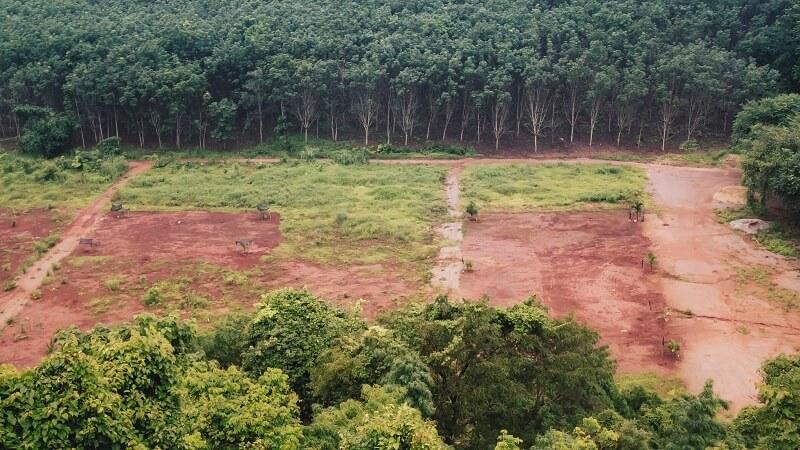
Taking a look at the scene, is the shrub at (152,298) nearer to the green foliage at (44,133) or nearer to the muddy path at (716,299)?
the muddy path at (716,299)

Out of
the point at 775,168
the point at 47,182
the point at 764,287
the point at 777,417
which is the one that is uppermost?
the point at 775,168

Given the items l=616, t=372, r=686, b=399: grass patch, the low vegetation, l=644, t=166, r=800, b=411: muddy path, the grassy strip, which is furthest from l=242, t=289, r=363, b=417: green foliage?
the grassy strip

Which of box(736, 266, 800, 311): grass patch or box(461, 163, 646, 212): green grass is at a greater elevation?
box(461, 163, 646, 212): green grass

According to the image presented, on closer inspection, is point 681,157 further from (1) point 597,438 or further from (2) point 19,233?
(2) point 19,233

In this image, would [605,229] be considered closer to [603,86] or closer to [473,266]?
[473,266]

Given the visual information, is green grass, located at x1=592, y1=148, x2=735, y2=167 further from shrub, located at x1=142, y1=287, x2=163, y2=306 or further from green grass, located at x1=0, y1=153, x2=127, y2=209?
green grass, located at x1=0, y1=153, x2=127, y2=209

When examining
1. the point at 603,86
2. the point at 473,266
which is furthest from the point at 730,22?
the point at 473,266

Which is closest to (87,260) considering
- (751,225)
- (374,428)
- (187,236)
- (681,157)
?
(187,236)
